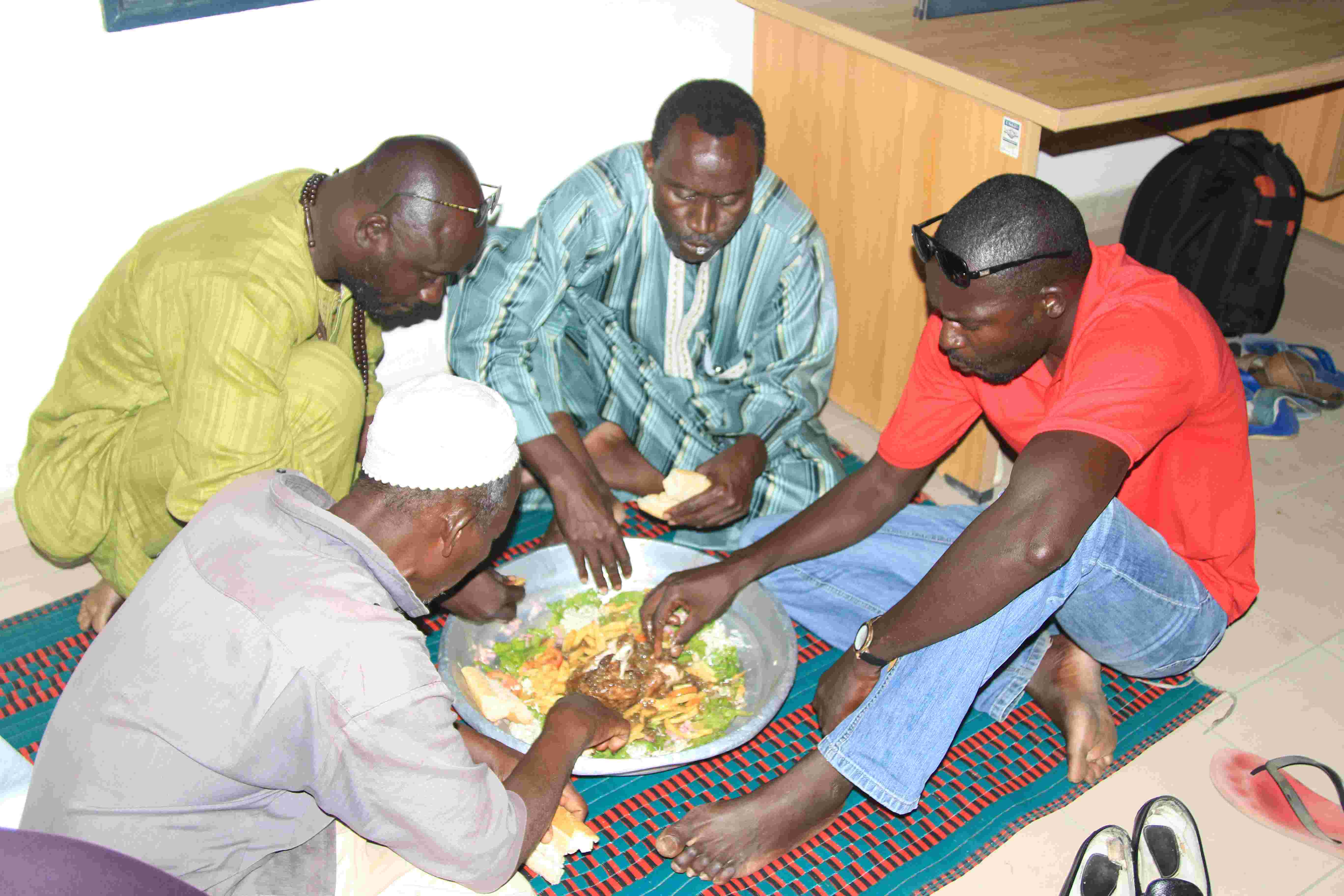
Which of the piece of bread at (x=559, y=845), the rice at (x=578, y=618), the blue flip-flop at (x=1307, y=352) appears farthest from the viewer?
the blue flip-flop at (x=1307, y=352)

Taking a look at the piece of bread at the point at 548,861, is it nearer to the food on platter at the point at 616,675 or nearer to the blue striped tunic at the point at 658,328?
the food on platter at the point at 616,675

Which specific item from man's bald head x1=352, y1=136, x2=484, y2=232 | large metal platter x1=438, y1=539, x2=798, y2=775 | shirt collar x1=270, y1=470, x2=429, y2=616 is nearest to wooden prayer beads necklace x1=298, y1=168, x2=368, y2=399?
man's bald head x1=352, y1=136, x2=484, y2=232

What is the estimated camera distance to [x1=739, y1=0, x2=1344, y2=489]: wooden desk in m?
2.96

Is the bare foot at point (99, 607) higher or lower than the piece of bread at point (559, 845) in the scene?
lower

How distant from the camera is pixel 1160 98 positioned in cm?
293

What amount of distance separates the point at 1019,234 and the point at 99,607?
219cm

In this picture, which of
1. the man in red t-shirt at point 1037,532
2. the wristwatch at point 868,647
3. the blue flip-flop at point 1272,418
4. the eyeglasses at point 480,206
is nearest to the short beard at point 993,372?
the man in red t-shirt at point 1037,532

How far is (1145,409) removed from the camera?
2.04 meters

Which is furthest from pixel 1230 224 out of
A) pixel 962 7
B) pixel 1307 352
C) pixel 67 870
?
pixel 67 870

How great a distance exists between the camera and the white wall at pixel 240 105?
281 cm

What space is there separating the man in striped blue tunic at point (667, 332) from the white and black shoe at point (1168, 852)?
1137 mm

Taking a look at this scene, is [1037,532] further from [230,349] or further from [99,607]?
[99,607]

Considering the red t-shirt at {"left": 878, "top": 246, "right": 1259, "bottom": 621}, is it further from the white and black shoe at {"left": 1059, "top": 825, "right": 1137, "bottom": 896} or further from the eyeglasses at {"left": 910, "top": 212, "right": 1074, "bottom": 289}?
the white and black shoe at {"left": 1059, "top": 825, "right": 1137, "bottom": 896}

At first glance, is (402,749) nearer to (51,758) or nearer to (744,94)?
(51,758)
